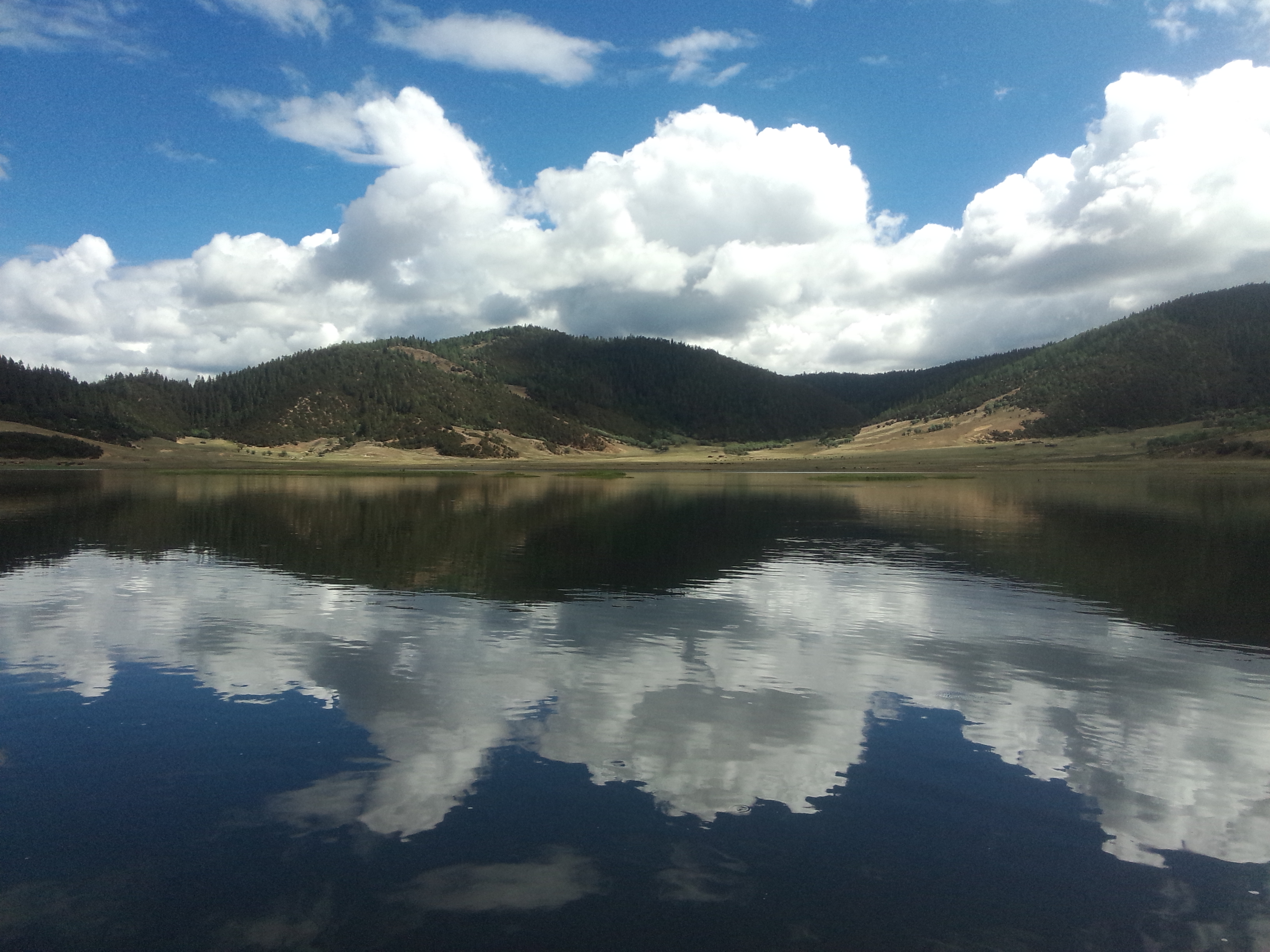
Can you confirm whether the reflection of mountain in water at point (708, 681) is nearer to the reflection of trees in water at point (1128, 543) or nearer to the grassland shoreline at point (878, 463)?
the reflection of trees in water at point (1128, 543)

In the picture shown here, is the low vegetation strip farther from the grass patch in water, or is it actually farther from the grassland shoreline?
the grass patch in water

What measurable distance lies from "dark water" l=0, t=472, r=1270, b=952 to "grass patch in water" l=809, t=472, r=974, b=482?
3404 inches

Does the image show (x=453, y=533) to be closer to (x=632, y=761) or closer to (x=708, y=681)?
(x=708, y=681)

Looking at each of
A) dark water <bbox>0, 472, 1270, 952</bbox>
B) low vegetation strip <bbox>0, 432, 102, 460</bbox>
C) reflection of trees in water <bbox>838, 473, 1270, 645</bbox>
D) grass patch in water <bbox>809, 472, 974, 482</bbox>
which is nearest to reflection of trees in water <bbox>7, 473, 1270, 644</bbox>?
reflection of trees in water <bbox>838, 473, 1270, 645</bbox>

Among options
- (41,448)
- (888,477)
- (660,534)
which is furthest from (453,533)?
(41,448)

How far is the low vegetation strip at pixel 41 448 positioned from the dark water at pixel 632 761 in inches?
7086

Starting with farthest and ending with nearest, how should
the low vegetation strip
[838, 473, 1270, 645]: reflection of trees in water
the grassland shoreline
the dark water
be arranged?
1. the low vegetation strip
2. the grassland shoreline
3. [838, 473, 1270, 645]: reflection of trees in water
4. the dark water

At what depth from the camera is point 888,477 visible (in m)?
125

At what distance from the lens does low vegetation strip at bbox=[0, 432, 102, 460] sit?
569 feet

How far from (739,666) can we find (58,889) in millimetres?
13288

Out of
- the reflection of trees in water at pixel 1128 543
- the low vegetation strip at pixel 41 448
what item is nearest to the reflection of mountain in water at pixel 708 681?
the reflection of trees in water at pixel 1128 543

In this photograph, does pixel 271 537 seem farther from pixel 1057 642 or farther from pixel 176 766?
pixel 1057 642

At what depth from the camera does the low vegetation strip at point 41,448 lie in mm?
173500

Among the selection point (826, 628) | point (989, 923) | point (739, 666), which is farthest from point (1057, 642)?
point (989, 923)
